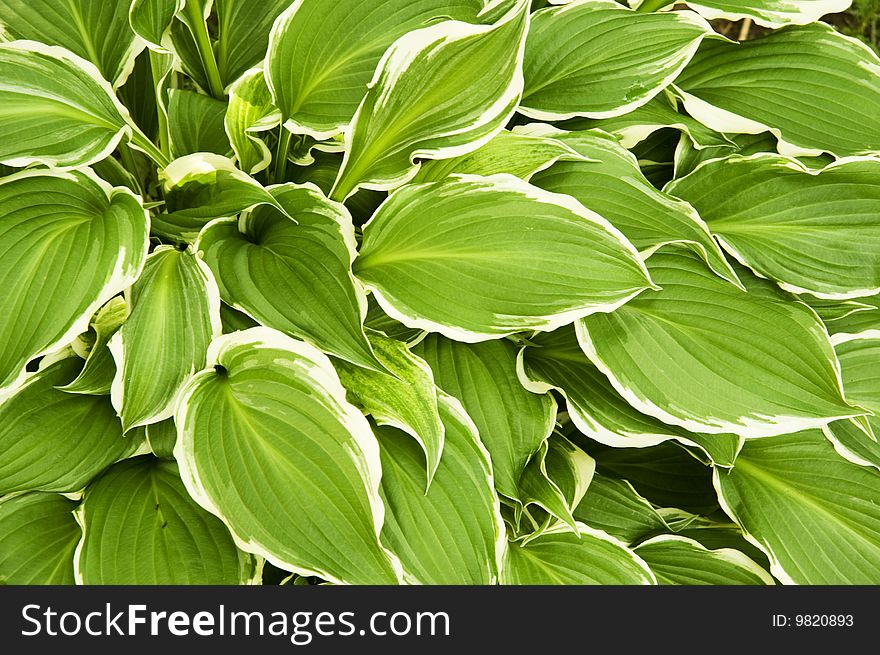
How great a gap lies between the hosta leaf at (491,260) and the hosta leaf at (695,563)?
1.27 feet

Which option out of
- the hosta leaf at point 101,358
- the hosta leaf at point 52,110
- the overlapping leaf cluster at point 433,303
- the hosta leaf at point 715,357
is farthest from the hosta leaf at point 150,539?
the hosta leaf at point 715,357

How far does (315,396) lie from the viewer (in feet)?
2.58

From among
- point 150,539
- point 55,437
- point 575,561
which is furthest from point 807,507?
point 55,437

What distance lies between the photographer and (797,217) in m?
1.02

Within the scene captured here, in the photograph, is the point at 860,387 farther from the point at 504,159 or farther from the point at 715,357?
the point at 504,159

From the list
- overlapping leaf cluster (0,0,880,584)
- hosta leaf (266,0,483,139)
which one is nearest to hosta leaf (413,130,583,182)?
overlapping leaf cluster (0,0,880,584)

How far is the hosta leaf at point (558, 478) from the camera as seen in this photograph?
35.3 inches

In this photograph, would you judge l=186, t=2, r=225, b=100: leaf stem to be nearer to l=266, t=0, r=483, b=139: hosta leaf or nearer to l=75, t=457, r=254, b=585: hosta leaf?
l=266, t=0, r=483, b=139: hosta leaf

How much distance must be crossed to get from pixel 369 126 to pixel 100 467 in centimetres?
50

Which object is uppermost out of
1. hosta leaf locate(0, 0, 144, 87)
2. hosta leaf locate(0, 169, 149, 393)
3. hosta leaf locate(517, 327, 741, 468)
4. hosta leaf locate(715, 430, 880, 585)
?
hosta leaf locate(0, 0, 144, 87)

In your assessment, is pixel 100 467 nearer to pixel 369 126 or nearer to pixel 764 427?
pixel 369 126

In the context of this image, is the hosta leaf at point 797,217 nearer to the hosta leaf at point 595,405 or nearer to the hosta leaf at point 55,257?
the hosta leaf at point 595,405

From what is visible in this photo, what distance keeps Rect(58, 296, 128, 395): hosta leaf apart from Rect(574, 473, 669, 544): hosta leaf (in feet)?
2.02

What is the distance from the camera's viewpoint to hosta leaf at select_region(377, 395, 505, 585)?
0.85 meters
